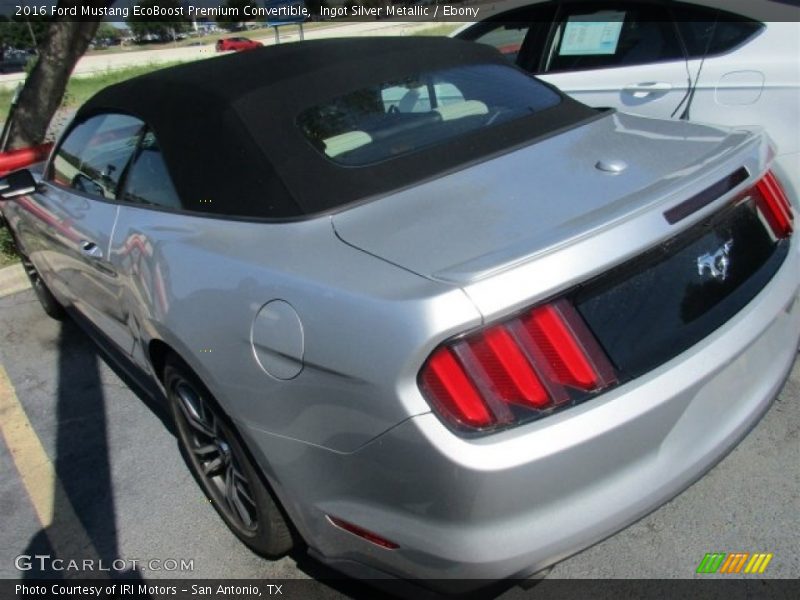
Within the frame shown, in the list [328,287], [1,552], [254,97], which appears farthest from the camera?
[1,552]

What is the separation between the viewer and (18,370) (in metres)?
3.98

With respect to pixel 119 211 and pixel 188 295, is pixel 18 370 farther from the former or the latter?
pixel 188 295

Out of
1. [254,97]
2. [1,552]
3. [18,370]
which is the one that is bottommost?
[18,370]

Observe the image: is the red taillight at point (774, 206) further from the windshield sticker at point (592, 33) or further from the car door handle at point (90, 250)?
the car door handle at point (90, 250)

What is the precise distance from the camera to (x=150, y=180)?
261 cm

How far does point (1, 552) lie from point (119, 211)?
1.37m

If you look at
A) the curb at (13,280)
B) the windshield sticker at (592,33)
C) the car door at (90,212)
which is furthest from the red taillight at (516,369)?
the curb at (13,280)

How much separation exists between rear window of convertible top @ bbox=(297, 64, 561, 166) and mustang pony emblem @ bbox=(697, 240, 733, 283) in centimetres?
97

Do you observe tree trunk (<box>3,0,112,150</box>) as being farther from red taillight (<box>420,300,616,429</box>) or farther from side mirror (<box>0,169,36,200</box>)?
red taillight (<box>420,300,616,429</box>)

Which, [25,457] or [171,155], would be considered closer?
[171,155]

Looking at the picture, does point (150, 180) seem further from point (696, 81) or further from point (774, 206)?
point (696, 81)

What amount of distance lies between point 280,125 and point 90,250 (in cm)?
115

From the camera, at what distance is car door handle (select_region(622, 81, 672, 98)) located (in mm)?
3699

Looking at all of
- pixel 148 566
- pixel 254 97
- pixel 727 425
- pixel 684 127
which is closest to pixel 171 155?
pixel 254 97
